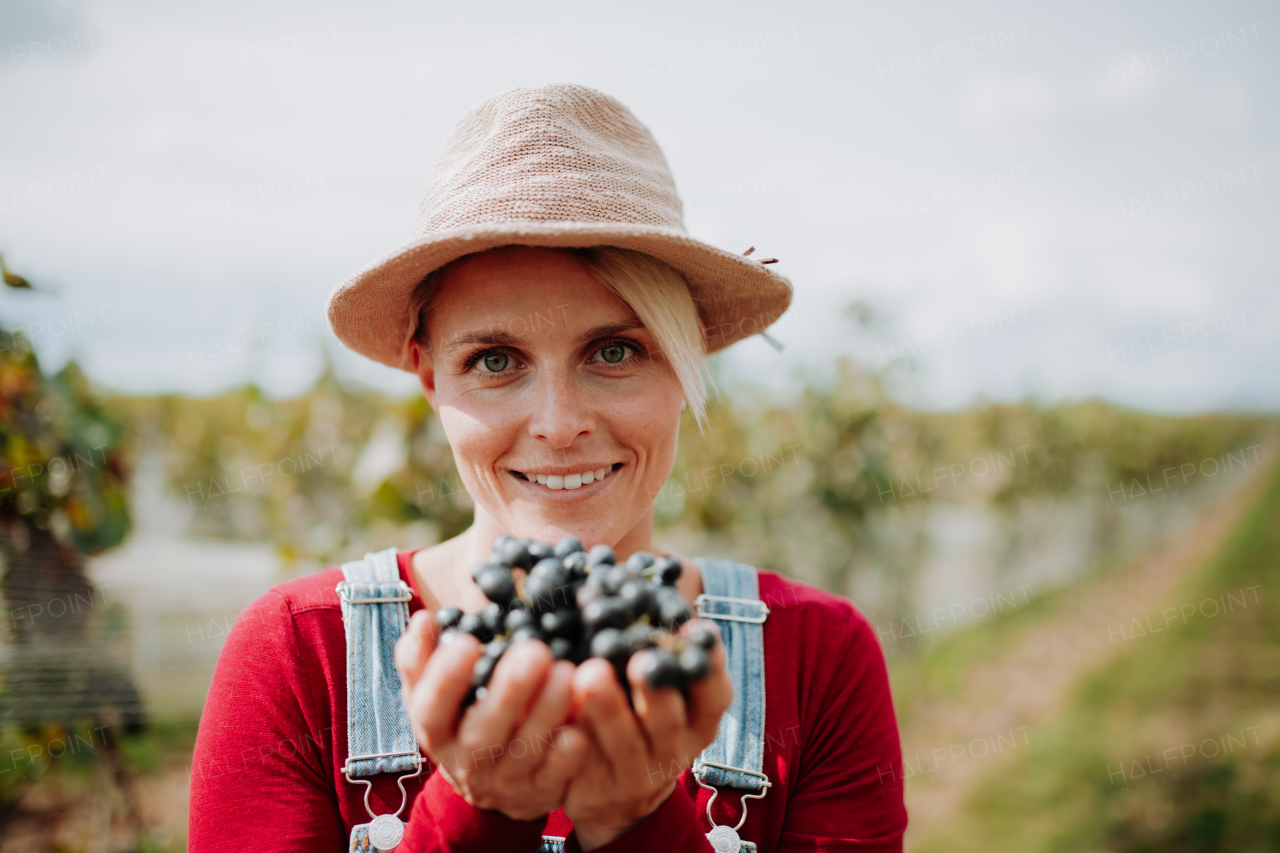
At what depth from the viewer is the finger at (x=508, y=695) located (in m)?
0.98

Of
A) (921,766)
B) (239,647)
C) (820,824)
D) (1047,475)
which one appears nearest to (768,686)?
(820,824)

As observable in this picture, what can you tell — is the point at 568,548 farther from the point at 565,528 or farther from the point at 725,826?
the point at 725,826

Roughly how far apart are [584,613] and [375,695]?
755 millimetres

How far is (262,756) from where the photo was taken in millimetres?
1484

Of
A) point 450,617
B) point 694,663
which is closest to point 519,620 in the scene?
point 450,617

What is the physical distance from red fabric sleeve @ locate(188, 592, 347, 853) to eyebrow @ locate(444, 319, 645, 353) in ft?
2.30

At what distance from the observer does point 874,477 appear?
632 cm

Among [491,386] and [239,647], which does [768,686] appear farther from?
[239,647]

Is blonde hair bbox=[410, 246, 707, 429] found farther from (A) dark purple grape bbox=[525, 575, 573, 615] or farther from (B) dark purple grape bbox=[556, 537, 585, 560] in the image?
(A) dark purple grape bbox=[525, 575, 573, 615]

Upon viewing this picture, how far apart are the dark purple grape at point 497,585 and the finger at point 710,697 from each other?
0.32 meters

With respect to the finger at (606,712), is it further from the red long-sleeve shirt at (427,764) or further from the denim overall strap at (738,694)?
the denim overall strap at (738,694)

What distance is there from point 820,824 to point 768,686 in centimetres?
30

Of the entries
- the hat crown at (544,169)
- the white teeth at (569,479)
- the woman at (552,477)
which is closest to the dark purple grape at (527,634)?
the woman at (552,477)

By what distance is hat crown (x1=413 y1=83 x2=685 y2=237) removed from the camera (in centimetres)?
161
